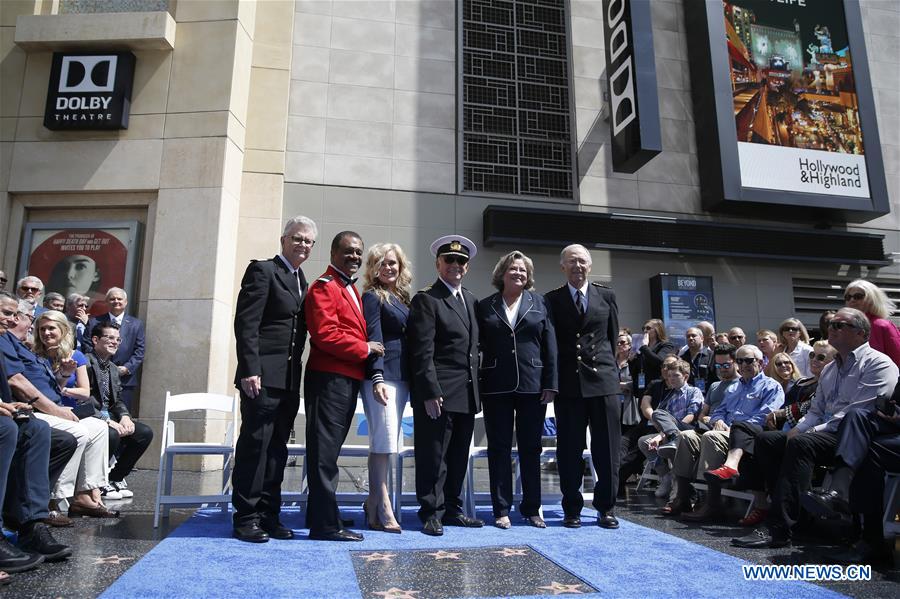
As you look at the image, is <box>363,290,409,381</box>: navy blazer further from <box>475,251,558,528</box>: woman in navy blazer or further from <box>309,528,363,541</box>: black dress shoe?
Answer: <box>309,528,363,541</box>: black dress shoe

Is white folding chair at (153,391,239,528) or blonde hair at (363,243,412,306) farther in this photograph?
blonde hair at (363,243,412,306)

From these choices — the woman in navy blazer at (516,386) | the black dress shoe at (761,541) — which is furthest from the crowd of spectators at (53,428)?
the black dress shoe at (761,541)

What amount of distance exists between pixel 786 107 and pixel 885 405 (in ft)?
27.7

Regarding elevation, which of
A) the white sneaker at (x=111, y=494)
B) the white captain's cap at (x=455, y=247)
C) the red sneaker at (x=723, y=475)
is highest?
the white captain's cap at (x=455, y=247)

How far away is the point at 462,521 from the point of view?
13.8 ft

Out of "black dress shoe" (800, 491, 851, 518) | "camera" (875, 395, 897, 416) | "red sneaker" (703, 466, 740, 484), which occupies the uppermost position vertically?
"camera" (875, 395, 897, 416)

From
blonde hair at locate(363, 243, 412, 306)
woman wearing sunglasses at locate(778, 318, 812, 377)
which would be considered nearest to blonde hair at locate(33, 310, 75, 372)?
blonde hair at locate(363, 243, 412, 306)

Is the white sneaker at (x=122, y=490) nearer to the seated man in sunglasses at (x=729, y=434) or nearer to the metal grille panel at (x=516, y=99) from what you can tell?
the seated man in sunglasses at (x=729, y=434)

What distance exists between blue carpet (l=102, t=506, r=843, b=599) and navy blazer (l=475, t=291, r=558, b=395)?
3.17 ft

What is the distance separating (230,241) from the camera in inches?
337

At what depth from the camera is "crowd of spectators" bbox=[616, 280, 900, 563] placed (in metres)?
3.70

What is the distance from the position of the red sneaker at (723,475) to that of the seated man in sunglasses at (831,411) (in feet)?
1.60

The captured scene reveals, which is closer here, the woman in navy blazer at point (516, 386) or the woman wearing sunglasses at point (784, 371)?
the woman in navy blazer at point (516, 386)

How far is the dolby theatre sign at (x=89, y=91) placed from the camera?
843 cm
